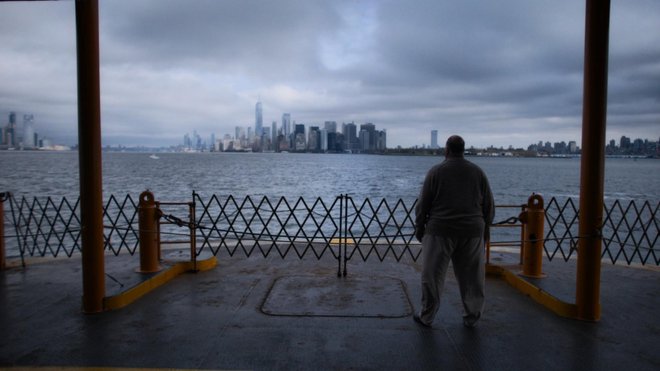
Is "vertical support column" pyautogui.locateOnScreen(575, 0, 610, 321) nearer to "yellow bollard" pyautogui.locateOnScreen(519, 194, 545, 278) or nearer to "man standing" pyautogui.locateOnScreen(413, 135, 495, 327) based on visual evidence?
"man standing" pyautogui.locateOnScreen(413, 135, 495, 327)

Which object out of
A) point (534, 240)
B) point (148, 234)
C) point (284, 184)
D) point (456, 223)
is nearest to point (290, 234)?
point (148, 234)

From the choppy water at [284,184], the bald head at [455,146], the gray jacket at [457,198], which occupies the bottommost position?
the choppy water at [284,184]

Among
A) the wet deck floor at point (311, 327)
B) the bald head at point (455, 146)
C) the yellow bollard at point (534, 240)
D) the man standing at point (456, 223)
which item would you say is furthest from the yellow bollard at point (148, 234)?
the yellow bollard at point (534, 240)

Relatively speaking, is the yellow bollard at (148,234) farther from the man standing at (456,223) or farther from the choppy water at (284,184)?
the choppy water at (284,184)

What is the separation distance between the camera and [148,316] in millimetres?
4965

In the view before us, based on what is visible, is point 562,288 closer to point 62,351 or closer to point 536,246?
point 536,246

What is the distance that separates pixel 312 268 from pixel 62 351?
12.3ft

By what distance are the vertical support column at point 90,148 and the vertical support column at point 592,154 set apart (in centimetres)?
493

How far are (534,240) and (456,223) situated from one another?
2.34 m

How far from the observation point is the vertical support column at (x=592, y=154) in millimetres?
4641

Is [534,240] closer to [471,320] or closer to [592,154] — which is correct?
[592,154]

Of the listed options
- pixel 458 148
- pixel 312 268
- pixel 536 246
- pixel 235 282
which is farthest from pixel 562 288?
pixel 235 282

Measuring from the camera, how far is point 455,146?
14.5ft

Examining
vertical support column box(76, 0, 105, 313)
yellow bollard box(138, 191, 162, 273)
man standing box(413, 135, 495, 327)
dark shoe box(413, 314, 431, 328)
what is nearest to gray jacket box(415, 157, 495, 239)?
man standing box(413, 135, 495, 327)
